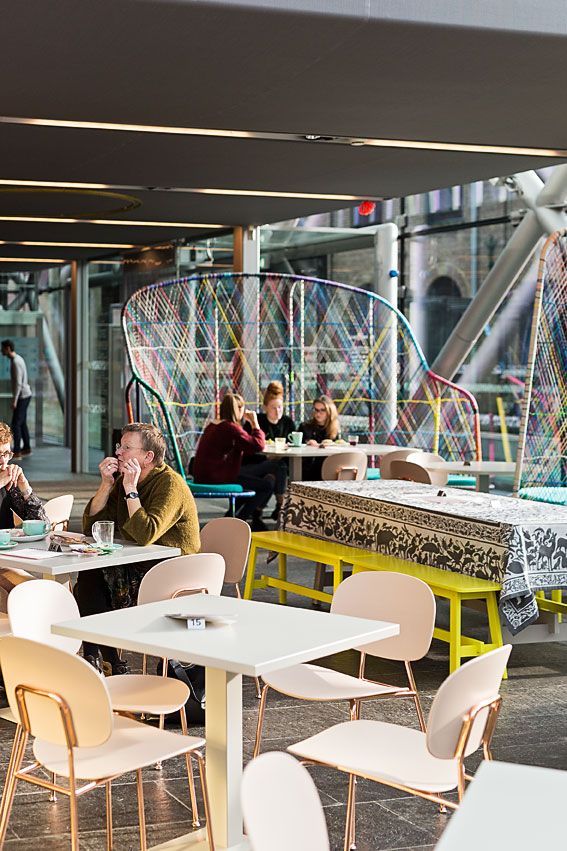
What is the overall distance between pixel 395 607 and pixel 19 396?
1347cm

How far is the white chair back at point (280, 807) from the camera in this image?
224 cm

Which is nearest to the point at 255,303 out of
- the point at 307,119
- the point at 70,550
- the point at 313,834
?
the point at 307,119

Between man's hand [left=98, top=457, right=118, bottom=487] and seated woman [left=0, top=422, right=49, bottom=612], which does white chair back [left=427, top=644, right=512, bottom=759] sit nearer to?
man's hand [left=98, top=457, right=118, bottom=487]

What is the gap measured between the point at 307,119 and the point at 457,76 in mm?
1162

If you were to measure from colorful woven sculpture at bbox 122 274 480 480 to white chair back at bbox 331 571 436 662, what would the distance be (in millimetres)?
6940

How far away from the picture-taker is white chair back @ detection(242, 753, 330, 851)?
2.24 metres

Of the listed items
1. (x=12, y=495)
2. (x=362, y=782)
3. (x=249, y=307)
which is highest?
(x=249, y=307)

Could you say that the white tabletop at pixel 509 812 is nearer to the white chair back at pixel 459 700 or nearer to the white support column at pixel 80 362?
the white chair back at pixel 459 700

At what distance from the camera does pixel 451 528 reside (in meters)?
6.04

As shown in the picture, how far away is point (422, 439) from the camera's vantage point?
460 inches

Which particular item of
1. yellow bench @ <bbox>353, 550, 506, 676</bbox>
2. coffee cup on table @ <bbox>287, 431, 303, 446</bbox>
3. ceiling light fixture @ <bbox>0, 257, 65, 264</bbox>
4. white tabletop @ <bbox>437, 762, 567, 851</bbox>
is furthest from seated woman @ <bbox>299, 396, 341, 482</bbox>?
white tabletop @ <bbox>437, 762, 567, 851</bbox>

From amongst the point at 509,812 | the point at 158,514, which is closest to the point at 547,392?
the point at 158,514

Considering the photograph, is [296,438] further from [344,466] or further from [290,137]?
[290,137]

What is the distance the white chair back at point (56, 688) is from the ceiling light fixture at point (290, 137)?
4.34 metres
